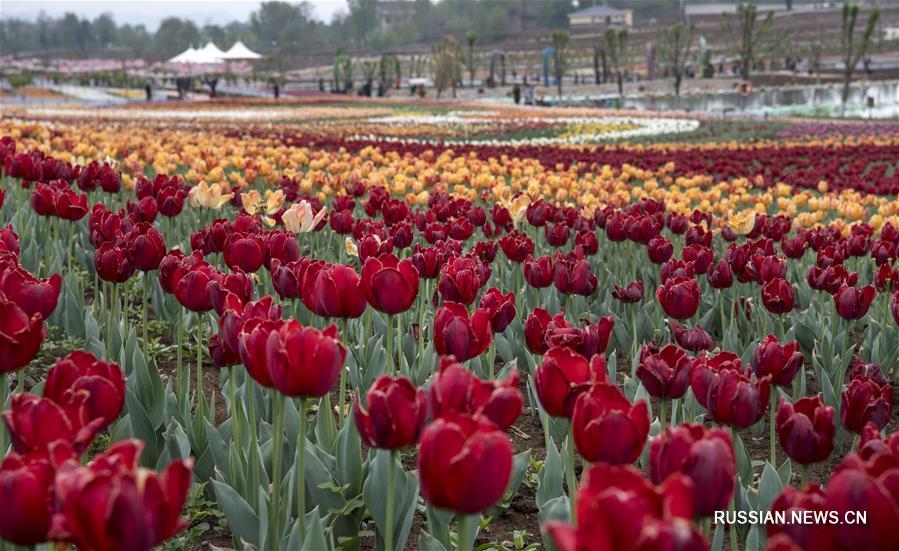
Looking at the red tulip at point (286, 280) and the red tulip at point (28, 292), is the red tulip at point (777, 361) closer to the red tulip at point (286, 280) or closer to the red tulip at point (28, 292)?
the red tulip at point (286, 280)

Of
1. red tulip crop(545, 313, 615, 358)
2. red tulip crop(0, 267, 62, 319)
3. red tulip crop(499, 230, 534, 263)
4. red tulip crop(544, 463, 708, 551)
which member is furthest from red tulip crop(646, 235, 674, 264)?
red tulip crop(544, 463, 708, 551)

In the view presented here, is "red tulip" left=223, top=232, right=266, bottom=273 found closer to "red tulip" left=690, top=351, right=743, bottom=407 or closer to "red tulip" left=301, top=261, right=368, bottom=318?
"red tulip" left=301, top=261, right=368, bottom=318

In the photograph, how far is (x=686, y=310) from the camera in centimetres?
259

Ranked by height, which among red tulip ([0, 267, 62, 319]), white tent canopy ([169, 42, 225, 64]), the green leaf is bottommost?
the green leaf

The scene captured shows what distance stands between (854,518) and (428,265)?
6.23 ft

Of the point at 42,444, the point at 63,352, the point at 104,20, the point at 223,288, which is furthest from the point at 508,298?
the point at 104,20

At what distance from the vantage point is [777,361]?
79.6 inches

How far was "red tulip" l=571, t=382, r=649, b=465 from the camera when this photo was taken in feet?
4.15

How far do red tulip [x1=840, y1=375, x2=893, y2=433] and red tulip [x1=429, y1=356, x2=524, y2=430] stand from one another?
771 millimetres

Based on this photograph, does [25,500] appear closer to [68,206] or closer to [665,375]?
[665,375]

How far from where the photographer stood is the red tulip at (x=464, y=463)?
1.06m

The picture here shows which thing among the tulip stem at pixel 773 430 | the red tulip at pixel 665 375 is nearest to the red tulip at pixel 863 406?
the red tulip at pixel 665 375

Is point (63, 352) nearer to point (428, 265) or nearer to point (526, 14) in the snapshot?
point (428, 265)

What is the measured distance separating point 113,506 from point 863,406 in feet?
4.39
